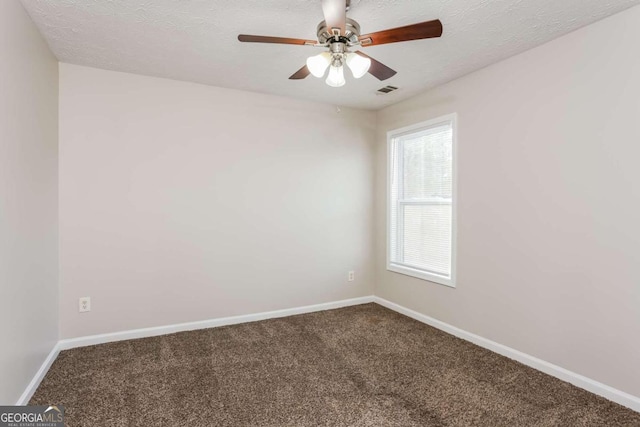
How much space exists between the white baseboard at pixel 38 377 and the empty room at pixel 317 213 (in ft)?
0.10

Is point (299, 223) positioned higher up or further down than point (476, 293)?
higher up

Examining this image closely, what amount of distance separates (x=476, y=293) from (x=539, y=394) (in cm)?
96

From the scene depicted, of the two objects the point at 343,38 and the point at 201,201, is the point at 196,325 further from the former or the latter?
the point at 343,38

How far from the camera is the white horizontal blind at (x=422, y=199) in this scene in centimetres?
350

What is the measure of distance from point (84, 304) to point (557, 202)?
12.9ft

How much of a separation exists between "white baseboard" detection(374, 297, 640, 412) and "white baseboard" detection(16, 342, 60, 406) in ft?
10.8

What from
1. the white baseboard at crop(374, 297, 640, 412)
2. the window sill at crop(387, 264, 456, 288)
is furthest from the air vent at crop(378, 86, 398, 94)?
the white baseboard at crop(374, 297, 640, 412)

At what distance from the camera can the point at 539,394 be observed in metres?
2.26

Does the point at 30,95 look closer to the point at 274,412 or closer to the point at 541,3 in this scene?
the point at 274,412

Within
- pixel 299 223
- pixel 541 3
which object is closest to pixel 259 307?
pixel 299 223

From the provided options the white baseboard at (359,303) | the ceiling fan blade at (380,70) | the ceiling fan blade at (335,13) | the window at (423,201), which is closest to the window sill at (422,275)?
the window at (423,201)

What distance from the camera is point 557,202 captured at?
250cm

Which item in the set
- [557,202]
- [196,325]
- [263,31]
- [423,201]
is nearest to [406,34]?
[263,31]

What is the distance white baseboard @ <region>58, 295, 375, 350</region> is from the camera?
3.01 m
